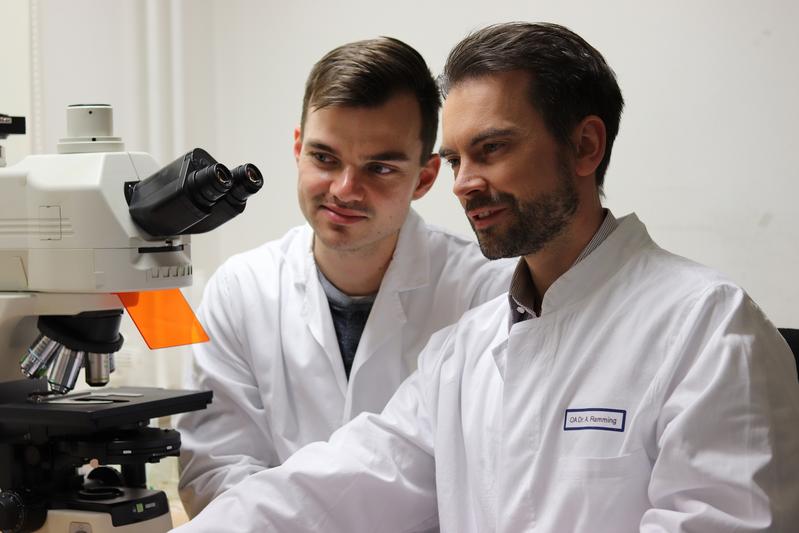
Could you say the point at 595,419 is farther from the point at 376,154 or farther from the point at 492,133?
the point at 376,154

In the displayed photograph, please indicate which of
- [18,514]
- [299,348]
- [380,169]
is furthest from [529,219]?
[18,514]

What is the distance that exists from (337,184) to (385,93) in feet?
0.64

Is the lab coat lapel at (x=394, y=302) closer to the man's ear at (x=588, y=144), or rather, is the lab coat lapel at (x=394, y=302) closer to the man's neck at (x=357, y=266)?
the man's neck at (x=357, y=266)

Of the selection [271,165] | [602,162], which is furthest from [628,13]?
[271,165]

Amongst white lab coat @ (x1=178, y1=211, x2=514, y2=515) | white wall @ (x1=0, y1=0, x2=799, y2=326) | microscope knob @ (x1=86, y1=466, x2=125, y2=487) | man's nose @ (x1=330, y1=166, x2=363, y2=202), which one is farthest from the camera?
white wall @ (x1=0, y1=0, x2=799, y2=326)

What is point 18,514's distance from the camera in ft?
4.29

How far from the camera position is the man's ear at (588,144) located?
1390 millimetres

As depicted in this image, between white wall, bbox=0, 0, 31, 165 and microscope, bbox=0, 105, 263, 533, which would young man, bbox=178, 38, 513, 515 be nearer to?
microscope, bbox=0, 105, 263, 533

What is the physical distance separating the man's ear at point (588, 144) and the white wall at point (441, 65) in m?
0.82

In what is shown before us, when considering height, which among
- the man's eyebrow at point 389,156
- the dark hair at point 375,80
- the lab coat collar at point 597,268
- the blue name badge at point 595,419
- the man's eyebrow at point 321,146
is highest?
the dark hair at point 375,80

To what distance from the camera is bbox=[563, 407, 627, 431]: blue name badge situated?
1201 mm

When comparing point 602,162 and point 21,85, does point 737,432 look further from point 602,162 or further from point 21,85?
point 21,85

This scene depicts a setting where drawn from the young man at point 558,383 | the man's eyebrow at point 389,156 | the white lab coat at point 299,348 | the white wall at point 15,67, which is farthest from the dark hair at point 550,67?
the white wall at point 15,67

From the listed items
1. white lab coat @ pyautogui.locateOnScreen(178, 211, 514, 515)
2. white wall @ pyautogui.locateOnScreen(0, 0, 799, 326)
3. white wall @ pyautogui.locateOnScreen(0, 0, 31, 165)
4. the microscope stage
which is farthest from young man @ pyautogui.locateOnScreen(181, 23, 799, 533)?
white wall @ pyautogui.locateOnScreen(0, 0, 31, 165)
